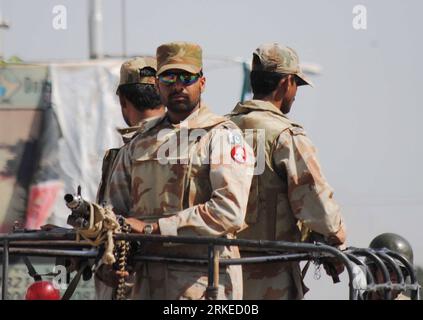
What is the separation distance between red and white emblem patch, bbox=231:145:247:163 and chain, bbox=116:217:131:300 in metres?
0.57

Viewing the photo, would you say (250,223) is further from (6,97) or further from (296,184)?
(6,97)

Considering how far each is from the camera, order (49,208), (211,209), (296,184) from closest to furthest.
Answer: (211,209) < (296,184) < (49,208)

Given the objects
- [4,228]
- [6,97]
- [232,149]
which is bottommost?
[4,228]

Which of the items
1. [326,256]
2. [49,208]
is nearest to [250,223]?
[326,256]

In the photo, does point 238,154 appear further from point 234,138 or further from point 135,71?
point 135,71

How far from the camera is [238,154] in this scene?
643 cm

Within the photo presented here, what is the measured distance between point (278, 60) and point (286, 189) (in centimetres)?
72

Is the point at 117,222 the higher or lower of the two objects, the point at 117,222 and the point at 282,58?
the lower

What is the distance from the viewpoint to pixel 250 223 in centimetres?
732

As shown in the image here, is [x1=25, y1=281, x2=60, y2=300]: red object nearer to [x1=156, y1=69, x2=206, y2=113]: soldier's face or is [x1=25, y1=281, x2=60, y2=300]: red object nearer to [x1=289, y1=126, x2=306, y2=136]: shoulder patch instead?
[x1=156, y1=69, x2=206, y2=113]: soldier's face

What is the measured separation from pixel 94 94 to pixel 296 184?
9.44 m

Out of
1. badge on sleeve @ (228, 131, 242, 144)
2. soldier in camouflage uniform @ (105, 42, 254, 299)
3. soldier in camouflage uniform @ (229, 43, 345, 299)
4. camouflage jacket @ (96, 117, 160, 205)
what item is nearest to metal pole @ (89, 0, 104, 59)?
soldier in camouflage uniform @ (229, 43, 345, 299)

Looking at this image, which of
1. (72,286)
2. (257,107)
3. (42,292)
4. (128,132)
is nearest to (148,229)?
(72,286)

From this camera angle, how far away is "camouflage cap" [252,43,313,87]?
24.8ft
